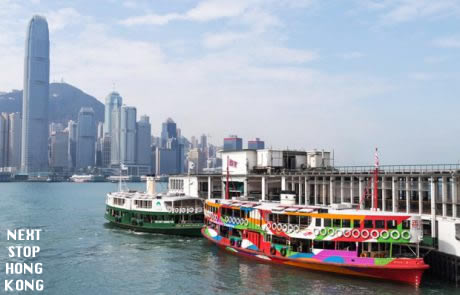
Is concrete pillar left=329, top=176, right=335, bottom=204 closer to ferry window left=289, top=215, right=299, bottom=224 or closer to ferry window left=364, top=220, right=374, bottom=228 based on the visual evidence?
ferry window left=289, top=215, right=299, bottom=224

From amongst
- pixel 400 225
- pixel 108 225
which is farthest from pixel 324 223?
pixel 108 225

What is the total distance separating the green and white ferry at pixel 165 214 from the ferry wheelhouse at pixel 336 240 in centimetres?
1416

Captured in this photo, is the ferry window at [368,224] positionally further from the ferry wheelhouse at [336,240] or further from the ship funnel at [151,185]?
the ship funnel at [151,185]

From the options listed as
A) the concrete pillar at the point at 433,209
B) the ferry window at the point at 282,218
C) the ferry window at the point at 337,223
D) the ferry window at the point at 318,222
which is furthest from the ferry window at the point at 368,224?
the ferry window at the point at 282,218

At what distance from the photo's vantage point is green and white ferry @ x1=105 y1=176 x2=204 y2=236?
62.7 meters

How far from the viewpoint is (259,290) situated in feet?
124

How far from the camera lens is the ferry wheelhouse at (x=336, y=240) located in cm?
3878

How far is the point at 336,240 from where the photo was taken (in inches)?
1622

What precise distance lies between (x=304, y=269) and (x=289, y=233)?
3.53 metres

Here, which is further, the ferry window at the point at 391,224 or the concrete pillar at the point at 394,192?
the concrete pillar at the point at 394,192

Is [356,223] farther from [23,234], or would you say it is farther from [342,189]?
[23,234]

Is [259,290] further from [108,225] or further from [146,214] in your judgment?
[108,225]

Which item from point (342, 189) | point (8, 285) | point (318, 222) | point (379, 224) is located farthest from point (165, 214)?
point (379, 224)

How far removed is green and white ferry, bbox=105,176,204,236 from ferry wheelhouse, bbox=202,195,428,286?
14164 mm
